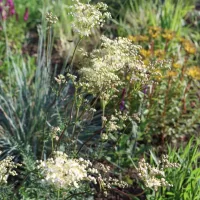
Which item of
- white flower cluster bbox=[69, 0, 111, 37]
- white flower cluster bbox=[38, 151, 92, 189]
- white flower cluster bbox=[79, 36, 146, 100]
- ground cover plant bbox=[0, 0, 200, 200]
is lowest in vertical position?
ground cover plant bbox=[0, 0, 200, 200]

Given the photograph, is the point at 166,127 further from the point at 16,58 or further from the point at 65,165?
the point at 65,165

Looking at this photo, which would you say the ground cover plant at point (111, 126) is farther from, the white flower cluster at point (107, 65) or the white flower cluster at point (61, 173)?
the white flower cluster at point (61, 173)

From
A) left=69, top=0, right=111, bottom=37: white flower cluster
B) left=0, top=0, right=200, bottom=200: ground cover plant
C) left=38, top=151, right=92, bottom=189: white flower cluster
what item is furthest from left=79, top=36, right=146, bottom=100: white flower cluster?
left=38, top=151, right=92, bottom=189: white flower cluster

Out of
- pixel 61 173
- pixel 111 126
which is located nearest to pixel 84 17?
pixel 111 126

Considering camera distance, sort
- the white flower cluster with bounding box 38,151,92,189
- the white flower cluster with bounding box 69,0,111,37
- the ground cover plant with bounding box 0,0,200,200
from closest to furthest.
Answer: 1. the white flower cluster with bounding box 38,151,92,189
2. the white flower cluster with bounding box 69,0,111,37
3. the ground cover plant with bounding box 0,0,200,200

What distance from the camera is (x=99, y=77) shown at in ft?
6.41

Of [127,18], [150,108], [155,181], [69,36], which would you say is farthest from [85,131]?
[127,18]

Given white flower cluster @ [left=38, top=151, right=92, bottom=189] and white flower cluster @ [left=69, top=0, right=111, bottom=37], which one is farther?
white flower cluster @ [left=69, top=0, right=111, bottom=37]

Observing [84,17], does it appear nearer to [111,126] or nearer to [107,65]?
[107,65]

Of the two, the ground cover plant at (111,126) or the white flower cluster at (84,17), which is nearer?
the white flower cluster at (84,17)

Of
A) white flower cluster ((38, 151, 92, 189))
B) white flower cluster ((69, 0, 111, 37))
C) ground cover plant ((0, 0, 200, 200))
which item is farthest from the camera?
ground cover plant ((0, 0, 200, 200))

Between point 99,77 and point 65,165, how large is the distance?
0.56 meters

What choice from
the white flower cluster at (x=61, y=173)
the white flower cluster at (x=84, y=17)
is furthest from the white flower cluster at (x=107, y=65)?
the white flower cluster at (x=61, y=173)

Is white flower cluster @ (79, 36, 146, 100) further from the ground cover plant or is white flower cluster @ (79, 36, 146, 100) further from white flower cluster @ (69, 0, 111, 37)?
white flower cluster @ (69, 0, 111, 37)
